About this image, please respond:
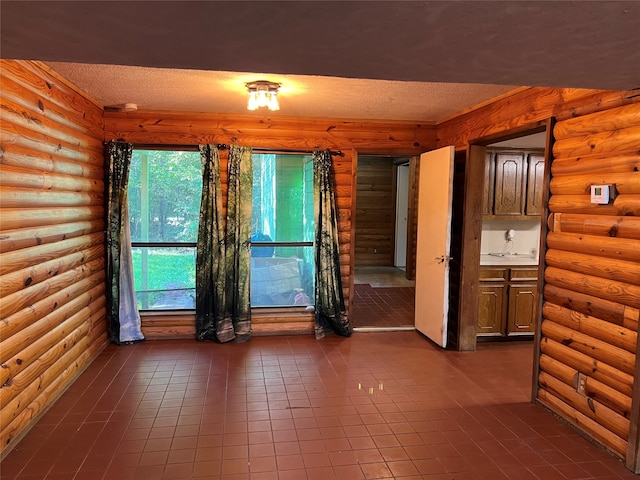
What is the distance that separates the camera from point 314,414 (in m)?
3.02

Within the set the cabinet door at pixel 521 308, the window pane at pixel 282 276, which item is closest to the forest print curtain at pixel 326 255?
the window pane at pixel 282 276

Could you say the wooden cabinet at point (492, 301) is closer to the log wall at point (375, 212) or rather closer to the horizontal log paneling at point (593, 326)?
the horizontal log paneling at point (593, 326)

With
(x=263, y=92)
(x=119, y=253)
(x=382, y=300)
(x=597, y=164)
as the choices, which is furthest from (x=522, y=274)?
(x=119, y=253)

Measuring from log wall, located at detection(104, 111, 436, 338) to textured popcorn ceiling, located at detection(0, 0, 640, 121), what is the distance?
8.37 ft

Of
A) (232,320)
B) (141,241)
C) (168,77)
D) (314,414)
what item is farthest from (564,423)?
(141,241)

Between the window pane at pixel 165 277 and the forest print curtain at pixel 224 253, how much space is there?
25 cm

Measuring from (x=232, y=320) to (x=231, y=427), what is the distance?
1.81m

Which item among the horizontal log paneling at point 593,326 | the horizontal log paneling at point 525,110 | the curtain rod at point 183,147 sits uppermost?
the horizontal log paneling at point 525,110

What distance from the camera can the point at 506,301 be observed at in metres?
4.53

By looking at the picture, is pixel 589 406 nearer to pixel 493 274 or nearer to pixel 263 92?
pixel 493 274

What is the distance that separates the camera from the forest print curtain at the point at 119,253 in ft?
14.0

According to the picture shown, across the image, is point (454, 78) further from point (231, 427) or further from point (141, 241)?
point (141, 241)

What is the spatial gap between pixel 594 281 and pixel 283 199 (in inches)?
122

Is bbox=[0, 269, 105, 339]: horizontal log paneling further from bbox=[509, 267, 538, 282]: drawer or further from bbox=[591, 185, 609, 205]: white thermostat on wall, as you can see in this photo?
bbox=[509, 267, 538, 282]: drawer
